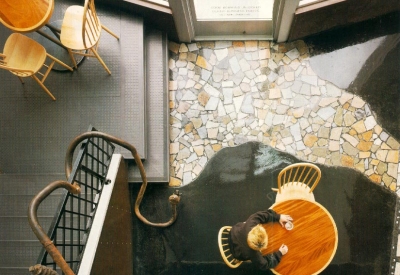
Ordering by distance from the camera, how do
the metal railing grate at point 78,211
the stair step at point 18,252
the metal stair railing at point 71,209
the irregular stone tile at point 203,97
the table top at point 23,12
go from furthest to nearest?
1. the irregular stone tile at point 203,97
2. the stair step at point 18,252
3. the table top at point 23,12
4. the metal railing grate at point 78,211
5. the metal stair railing at point 71,209

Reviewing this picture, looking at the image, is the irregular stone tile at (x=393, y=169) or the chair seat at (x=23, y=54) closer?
the chair seat at (x=23, y=54)

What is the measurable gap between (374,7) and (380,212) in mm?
2306

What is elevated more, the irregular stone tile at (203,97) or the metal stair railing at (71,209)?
the irregular stone tile at (203,97)

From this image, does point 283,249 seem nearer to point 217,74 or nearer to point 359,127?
point 359,127

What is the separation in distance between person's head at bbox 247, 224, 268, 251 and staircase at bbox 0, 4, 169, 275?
131 centimetres

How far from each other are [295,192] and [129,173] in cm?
184

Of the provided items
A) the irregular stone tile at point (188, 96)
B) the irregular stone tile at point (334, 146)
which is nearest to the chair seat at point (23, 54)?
the irregular stone tile at point (188, 96)

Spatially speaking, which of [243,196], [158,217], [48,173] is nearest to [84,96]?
[48,173]

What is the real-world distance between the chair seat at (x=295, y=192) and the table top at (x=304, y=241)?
0.22 m

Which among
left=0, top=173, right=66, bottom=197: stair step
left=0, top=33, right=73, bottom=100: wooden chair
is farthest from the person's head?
left=0, top=33, right=73, bottom=100: wooden chair

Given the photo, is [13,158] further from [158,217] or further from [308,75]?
[308,75]

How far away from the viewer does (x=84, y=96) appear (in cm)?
464

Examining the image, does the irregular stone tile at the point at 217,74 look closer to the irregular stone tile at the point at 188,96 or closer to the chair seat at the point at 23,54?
the irregular stone tile at the point at 188,96

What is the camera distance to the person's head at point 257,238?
147 inches
